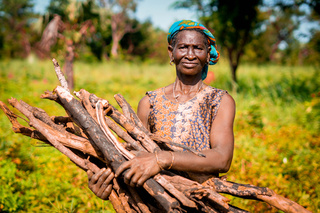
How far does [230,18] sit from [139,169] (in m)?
7.23

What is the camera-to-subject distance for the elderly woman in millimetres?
1438

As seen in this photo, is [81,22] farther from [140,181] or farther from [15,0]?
[15,0]

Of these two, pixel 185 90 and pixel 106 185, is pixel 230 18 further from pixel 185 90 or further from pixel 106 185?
pixel 106 185

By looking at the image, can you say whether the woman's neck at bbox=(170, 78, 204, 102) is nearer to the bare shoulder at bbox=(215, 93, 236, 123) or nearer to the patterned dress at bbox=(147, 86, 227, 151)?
the patterned dress at bbox=(147, 86, 227, 151)

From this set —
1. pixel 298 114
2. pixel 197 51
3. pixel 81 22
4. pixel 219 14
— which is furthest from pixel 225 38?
pixel 197 51

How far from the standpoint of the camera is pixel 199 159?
4.57 ft

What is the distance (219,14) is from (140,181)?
7.57 m

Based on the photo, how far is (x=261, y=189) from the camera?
134cm

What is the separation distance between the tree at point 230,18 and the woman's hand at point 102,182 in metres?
7.01

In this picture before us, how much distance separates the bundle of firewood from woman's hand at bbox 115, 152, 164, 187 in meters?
0.05

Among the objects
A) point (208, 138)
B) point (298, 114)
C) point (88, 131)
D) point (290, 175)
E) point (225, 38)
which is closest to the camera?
point (88, 131)

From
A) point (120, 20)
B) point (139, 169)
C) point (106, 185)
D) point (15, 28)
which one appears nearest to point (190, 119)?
point (139, 169)

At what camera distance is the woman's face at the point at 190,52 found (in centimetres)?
171

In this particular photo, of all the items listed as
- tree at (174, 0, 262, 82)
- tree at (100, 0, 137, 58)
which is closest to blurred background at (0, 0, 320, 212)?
tree at (174, 0, 262, 82)
